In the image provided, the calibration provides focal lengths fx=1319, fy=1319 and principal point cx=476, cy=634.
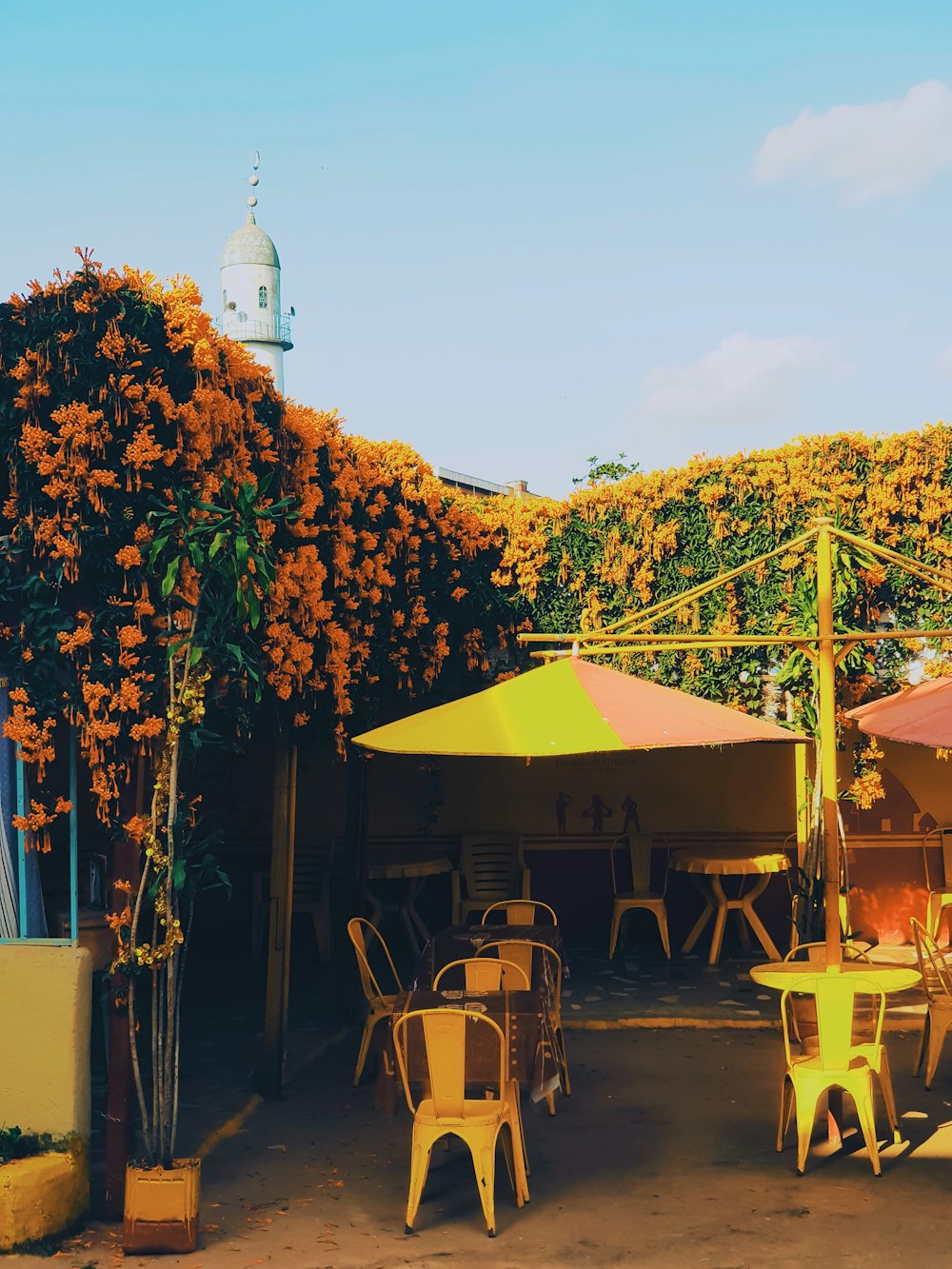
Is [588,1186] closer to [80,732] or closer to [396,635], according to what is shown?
[80,732]

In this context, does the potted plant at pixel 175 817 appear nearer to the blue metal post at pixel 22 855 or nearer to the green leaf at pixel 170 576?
the green leaf at pixel 170 576

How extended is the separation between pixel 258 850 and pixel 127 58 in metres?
6.83

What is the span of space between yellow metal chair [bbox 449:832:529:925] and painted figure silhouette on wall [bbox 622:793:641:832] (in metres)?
1.01

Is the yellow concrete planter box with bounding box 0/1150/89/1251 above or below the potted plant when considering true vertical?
below

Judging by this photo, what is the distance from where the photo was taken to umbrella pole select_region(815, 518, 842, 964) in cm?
622

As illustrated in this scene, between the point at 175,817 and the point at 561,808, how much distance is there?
6.77 meters

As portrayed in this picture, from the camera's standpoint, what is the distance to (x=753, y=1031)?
8.62 metres

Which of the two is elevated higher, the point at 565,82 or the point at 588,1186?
the point at 565,82

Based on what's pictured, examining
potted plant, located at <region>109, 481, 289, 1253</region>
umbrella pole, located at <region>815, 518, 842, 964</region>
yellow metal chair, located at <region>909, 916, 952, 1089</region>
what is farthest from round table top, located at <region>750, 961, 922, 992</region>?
potted plant, located at <region>109, 481, 289, 1253</region>

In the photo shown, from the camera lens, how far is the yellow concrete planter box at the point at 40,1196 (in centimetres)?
516

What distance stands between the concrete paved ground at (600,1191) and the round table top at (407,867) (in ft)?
10.4

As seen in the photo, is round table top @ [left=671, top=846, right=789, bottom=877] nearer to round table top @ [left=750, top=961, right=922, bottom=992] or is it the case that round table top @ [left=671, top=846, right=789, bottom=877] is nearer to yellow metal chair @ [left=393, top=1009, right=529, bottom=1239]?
round table top @ [left=750, top=961, right=922, bottom=992]

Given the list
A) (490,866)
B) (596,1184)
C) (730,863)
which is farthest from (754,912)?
(596,1184)

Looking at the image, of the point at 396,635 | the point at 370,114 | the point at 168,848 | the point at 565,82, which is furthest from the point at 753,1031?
the point at 370,114
